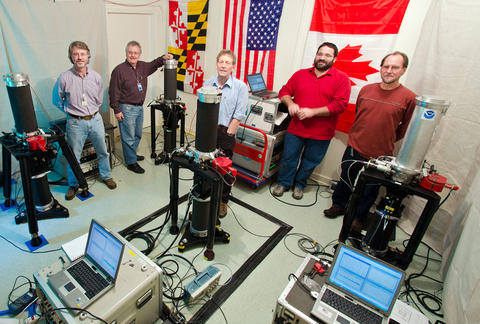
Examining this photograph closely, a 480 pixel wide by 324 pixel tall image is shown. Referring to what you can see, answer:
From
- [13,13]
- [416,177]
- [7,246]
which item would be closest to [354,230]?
[416,177]

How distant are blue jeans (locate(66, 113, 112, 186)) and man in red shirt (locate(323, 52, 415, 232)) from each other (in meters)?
2.55

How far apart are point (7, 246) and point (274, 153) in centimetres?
267

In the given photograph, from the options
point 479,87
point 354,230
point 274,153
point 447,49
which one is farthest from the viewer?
point 274,153

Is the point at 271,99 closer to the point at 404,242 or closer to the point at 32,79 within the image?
the point at 404,242

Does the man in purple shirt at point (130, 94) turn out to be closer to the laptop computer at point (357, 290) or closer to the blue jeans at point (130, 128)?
the blue jeans at point (130, 128)

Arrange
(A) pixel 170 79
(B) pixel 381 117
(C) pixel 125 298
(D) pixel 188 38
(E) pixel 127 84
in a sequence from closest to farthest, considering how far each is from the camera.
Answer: (C) pixel 125 298 → (B) pixel 381 117 → (E) pixel 127 84 → (A) pixel 170 79 → (D) pixel 188 38

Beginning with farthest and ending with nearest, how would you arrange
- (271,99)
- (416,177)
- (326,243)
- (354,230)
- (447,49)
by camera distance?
(271,99) → (354,230) → (326,243) → (447,49) → (416,177)

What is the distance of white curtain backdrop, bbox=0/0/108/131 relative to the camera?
2775 millimetres

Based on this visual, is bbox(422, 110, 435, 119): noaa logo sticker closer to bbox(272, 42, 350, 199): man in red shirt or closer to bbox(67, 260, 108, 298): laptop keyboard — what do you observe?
bbox(272, 42, 350, 199): man in red shirt

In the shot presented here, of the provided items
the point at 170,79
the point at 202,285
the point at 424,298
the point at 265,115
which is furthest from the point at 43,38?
the point at 424,298

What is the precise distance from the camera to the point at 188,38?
439cm

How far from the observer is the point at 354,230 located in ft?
9.41

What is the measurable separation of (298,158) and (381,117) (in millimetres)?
1042

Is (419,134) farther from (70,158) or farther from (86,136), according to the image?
(86,136)
